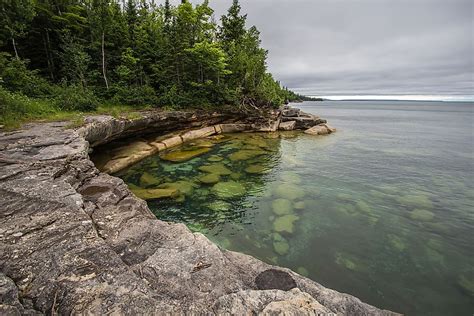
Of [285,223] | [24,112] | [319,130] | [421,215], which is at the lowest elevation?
[421,215]

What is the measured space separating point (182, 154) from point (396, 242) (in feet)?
45.7

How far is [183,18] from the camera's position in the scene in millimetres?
23500

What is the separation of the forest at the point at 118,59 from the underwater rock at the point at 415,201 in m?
19.5

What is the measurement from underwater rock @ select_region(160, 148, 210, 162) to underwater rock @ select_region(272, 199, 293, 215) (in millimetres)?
8052

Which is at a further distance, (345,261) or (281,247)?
(281,247)

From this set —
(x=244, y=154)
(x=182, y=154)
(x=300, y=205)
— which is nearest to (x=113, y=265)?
(x=300, y=205)

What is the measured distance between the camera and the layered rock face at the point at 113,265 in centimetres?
276

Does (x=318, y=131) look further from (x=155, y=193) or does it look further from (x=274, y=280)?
(x=274, y=280)

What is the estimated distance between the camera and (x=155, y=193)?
1088 centimetres

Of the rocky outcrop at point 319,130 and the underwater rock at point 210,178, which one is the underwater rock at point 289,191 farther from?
the rocky outcrop at point 319,130

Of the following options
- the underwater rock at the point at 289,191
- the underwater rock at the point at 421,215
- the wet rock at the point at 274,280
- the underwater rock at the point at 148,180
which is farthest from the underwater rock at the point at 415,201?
the underwater rock at the point at 148,180

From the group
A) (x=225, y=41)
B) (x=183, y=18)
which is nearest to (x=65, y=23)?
(x=183, y=18)

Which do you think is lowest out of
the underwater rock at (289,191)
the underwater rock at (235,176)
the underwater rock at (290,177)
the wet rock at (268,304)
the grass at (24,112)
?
the underwater rock at (289,191)

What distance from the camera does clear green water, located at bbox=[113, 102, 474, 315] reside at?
6.38 metres
